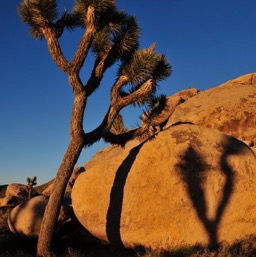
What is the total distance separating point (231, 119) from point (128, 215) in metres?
13.3

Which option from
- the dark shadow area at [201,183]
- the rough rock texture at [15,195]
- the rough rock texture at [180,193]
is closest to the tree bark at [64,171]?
the rough rock texture at [180,193]

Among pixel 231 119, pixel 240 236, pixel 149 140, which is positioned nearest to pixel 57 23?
pixel 149 140

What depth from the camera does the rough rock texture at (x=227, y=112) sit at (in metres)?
22.3

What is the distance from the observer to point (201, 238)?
10.5 m

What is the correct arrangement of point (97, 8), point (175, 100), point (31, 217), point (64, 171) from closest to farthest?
point (64, 171) → point (97, 8) → point (31, 217) → point (175, 100)

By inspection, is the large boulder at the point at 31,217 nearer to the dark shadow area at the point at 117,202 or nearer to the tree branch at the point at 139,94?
the dark shadow area at the point at 117,202

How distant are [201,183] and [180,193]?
677 mm

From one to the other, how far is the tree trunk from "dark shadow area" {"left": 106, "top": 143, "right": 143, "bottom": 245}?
1506 millimetres

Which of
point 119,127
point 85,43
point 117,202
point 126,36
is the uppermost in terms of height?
point 126,36

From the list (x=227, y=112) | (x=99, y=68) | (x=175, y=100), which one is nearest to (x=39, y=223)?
(x=99, y=68)

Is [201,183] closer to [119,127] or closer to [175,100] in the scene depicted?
[119,127]

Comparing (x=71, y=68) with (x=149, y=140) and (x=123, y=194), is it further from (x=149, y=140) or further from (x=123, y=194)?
(x=123, y=194)

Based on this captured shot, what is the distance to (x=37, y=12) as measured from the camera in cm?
1104

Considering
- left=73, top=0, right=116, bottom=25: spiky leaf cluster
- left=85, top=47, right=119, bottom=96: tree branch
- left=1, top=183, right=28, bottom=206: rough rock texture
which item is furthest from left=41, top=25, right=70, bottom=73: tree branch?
left=1, top=183, right=28, bottom=206: rough rock texture
